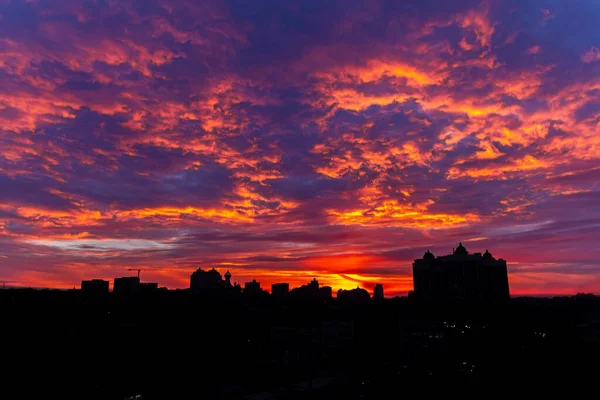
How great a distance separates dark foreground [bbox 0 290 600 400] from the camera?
80.6 m

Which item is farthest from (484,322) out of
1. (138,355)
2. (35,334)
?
(35,334)

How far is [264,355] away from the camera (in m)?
126

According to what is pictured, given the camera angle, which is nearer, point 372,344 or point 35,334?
point 35,334

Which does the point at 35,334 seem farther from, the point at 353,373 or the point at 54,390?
the point at 353,373

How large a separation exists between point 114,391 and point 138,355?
33.7 m

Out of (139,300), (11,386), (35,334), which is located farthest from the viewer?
(139,300)

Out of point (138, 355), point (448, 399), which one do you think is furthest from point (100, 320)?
point (448, 399)

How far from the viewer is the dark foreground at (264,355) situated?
264 feet

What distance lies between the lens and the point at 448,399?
73875mm

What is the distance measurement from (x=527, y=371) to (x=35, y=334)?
360 ft

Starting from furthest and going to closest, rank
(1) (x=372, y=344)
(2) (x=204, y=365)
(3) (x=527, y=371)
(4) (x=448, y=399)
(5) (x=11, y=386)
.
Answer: (1) (x=372, y=344)
(2) (x=204, y=365)
(3) (x=527, y=371)
(5) (x=11, y=386)
(4) (x=448, y=399)

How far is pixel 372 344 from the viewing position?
146m

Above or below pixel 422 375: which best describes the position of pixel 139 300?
above

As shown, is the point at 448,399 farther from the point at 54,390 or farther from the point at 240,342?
the point at 240,342
